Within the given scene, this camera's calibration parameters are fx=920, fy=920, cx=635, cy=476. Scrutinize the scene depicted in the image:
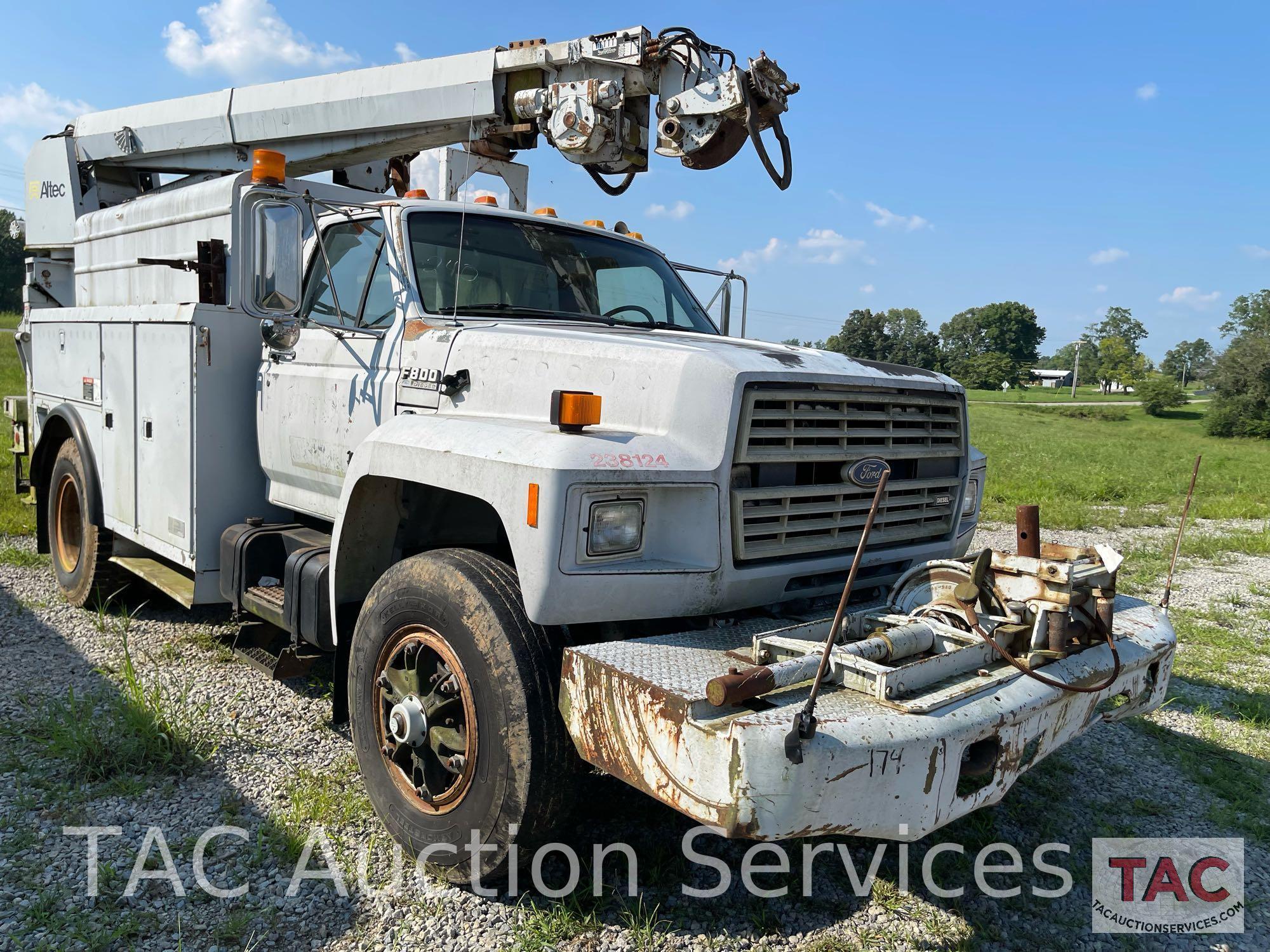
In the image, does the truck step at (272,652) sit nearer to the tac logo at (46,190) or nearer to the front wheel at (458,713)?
the front wheel at (458,713)

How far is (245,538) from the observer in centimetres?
441

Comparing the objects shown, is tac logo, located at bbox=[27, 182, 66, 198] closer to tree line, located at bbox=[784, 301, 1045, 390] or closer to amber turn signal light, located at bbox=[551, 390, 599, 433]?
amber turn signal light, located at bbox=[551, 390, 599, 433]

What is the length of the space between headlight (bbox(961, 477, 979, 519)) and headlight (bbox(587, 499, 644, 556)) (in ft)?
6.20

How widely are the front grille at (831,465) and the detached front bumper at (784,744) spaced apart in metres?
0.45

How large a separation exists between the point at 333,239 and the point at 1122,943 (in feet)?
14.2

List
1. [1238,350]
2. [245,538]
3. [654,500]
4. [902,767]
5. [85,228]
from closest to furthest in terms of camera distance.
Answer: [902,767], [654,500], [245,538], [85,228], [1238,350]

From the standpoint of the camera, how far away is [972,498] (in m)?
4.16

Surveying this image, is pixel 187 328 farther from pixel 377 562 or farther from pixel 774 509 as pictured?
pixel 774 509

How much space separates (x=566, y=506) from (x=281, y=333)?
88.7 inches

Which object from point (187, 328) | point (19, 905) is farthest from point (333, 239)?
point (19, 905)

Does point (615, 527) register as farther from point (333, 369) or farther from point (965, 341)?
point (965, 341)

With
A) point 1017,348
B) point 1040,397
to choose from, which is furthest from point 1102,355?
point 1040,397

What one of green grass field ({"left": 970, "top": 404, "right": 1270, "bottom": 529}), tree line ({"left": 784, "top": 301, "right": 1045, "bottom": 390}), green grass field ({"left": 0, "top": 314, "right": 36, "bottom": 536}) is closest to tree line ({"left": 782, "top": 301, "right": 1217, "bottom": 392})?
tree line ({"left": 784, "top": 301, "right": 1045, "bottom": 390})

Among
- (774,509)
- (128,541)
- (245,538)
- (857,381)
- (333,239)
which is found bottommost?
(128,541)
